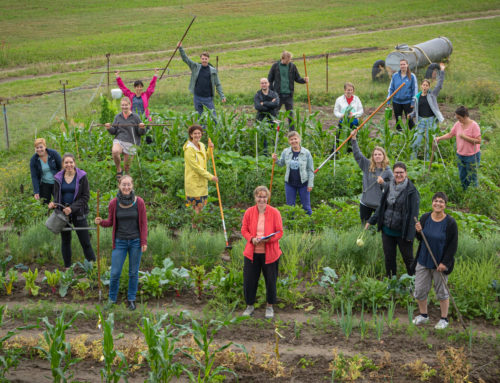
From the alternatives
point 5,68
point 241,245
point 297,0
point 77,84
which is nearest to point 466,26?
point 297,0

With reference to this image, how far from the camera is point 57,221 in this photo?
8086 millimetres

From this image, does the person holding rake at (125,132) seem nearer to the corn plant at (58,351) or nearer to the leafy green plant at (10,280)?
the leafy green plant at (10,280)

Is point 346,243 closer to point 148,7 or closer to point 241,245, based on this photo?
point 241,245

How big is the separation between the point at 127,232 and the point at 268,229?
1.68 metres

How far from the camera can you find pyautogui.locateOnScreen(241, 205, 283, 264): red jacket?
6980 mm

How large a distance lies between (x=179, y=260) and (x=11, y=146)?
771 cm

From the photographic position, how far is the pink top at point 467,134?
10.2 m

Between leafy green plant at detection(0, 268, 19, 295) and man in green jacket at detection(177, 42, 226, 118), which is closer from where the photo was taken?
leafy green plant at detection(0, 268, 19, 295)

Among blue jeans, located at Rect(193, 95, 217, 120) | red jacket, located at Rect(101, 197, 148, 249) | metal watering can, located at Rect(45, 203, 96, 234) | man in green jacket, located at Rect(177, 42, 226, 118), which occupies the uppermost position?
man in green jacket, located at Rect(177, 42, 226, 118)

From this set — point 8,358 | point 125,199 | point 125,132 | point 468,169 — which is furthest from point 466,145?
point 8,358

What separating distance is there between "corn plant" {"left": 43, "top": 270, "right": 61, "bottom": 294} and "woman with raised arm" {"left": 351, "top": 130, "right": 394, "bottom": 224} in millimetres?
4211

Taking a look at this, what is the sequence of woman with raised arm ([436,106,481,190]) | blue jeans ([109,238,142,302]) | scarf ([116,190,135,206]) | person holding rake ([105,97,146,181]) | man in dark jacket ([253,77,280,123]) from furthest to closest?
man in dark jacket ([253,77,280,123]) < person holding rake ([105,97,146,181]) < woman with raised arm ([436,106,481,190]) < blue jeans ([109,238,142,302]) < scarf ([116,190,135,206])

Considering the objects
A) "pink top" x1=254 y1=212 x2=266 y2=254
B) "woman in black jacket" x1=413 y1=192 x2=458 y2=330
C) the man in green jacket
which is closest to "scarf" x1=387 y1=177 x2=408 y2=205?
"woman in black jacket" x1=413 y1=192 x2=458 y2=330

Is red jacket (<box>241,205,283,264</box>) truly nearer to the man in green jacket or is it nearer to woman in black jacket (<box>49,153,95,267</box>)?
woman in black jacket (<box>49,153,95,267</box>)
